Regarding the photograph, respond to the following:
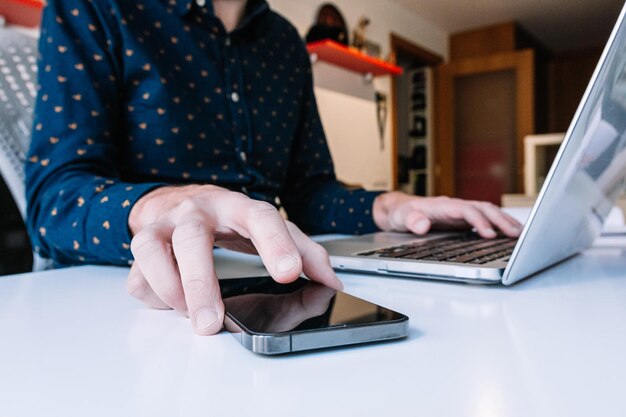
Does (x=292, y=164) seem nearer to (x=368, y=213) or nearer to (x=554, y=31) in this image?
(x=368, y=213)

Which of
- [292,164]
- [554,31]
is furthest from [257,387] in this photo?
[554,31]

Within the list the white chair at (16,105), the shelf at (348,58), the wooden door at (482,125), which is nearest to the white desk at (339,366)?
the white chair at (16,105)

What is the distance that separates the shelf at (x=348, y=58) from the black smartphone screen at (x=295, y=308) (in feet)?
8.61

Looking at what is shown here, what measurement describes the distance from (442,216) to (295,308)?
46 cm

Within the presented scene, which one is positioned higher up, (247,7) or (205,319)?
(247,7)

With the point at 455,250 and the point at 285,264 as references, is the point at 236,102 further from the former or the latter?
the point at 285,264

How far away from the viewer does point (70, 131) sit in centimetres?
65

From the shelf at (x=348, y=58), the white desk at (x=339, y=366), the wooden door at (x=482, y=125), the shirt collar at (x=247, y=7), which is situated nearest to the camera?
the white desk at (x=339, y=366)

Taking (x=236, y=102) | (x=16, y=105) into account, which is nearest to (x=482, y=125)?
(x=236, y=102)

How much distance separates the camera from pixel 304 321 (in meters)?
0.26

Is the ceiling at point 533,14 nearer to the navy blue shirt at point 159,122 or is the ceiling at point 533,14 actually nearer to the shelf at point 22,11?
the shelf at point 22,11

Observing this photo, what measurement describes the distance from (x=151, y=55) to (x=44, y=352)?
2.04ft

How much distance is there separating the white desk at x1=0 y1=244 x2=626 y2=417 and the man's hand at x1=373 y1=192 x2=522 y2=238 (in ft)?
0.90

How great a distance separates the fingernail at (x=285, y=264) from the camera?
0.29 m
